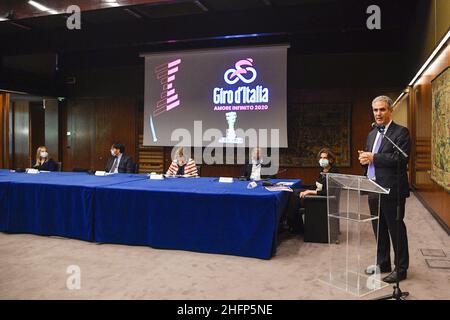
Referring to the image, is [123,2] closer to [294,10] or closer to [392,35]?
[294,10]

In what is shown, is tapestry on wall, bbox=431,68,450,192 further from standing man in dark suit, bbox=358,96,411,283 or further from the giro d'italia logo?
the giro d'italia logo

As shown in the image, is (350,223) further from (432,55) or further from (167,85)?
(167,85)

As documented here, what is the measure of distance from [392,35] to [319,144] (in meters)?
2.53

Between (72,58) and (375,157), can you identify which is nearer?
(375,157)

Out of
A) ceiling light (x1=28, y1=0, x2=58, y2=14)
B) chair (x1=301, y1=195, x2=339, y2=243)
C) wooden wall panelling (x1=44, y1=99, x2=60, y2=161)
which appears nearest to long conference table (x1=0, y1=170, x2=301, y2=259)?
chair (x1=301, y1=195, x2=339, y2=243)

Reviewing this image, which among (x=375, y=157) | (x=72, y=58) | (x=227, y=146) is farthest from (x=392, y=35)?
(x=72, y=58)

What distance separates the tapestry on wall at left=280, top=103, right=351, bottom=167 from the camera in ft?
26.5

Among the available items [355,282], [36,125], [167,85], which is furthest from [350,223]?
[36,125]

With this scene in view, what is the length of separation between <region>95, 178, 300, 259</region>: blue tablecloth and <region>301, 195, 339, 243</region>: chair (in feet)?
1.03

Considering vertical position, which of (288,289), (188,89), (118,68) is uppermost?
(118,68)

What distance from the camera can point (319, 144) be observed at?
8188 mm

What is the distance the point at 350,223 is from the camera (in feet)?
9.14

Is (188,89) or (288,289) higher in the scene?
(188,89)
